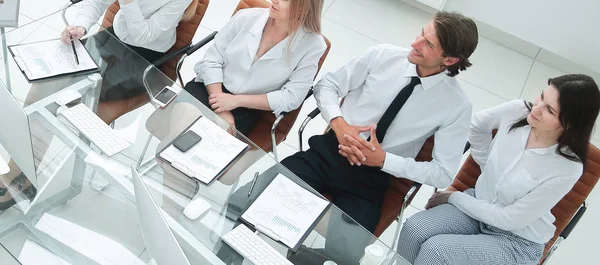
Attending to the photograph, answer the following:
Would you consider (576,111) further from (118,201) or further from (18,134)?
(18,134)

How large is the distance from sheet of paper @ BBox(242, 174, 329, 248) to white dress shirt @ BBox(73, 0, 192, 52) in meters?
1.05

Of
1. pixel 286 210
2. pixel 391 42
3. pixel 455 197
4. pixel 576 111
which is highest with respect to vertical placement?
pixel 576 111

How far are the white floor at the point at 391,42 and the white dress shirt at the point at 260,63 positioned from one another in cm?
91

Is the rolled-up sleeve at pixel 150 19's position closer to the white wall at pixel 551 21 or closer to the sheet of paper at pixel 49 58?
the sheet of paper at pixel 49 58

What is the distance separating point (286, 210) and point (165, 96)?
737mm

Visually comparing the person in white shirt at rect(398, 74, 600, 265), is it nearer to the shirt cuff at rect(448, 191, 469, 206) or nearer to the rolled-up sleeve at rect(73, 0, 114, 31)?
the shirt cuff at rect(448, 191, 469, 206)

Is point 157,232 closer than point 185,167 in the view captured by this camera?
Yes

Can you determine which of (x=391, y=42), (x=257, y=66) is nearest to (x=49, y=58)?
(x=257, y=66)

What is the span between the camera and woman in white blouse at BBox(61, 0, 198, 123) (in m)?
2.34

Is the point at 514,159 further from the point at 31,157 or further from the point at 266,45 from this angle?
the point at 31,157

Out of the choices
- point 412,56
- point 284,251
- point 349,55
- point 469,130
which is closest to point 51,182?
point 284,251

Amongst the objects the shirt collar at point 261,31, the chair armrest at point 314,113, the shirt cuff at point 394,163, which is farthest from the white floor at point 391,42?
the shirt cuff at point 394,163

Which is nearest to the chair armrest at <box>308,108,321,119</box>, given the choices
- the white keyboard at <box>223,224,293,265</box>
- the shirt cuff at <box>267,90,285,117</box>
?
the shirt cuff at <box>267,90,285,117</box>

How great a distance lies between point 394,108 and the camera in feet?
8.26
